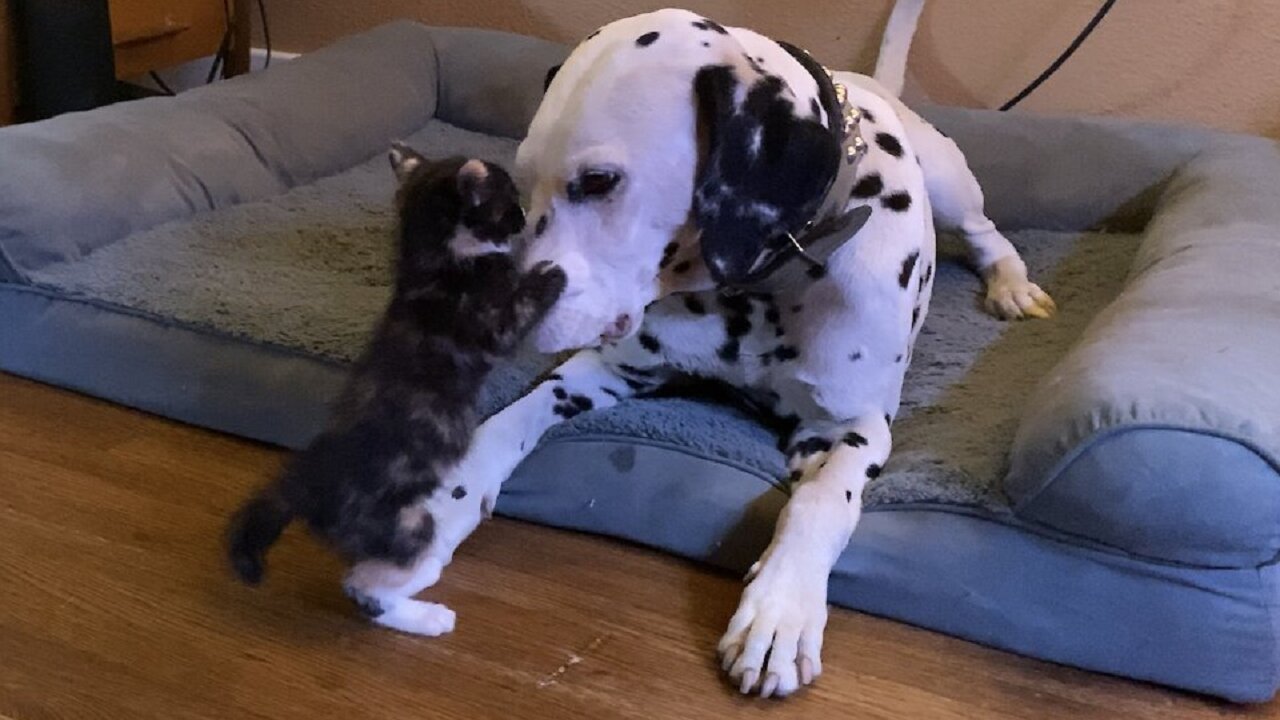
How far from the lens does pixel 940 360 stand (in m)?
2.12

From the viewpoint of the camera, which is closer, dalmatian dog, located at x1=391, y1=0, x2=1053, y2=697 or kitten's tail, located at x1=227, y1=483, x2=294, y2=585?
kitten's tail, located at x1=227, y1=483, x2=294, y2=585

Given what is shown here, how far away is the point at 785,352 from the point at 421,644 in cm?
66

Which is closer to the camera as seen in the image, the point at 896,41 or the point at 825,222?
the point at 825,222

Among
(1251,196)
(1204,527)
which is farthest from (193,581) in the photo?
(1251,196)

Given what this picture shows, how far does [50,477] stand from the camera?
1790 millimetres

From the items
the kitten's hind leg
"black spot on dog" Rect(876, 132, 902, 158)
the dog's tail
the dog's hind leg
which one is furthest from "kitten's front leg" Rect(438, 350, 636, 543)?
the dog's tail

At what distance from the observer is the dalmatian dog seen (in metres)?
1.44

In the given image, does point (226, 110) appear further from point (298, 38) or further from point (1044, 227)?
point (1044, 227)

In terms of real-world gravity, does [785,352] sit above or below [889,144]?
below

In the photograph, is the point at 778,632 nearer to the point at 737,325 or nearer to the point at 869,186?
the point at 737,325

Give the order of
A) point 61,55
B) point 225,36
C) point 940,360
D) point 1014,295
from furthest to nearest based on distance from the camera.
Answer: point 225,36
point 61,55
point 1014,295
point 940,360

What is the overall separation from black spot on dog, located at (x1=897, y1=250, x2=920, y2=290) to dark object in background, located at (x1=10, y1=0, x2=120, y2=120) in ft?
7.43

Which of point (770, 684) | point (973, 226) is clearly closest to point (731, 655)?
point (770, 684)

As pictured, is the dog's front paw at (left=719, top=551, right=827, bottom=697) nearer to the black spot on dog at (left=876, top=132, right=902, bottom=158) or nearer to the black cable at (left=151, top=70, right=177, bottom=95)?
the black spot on dog at (left=876, top=132, right=902, bottom=158)
